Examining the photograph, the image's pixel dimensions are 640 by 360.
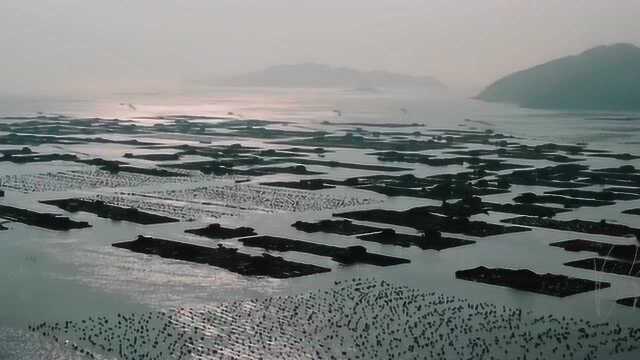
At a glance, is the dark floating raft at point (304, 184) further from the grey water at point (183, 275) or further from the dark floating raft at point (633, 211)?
the dark floating raft at point (633, 211)

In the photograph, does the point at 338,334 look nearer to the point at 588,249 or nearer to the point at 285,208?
the point at 588,249

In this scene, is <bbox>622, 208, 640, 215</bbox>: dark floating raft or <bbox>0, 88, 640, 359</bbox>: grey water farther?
<bbox>622, 208, 640, 215</bbox>: dark floating raft

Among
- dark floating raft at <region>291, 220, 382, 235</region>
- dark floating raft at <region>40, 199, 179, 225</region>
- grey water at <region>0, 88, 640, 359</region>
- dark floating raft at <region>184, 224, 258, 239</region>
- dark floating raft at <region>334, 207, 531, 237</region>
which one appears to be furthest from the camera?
dark floating raft at <region>40, 199, 179, 225</region>

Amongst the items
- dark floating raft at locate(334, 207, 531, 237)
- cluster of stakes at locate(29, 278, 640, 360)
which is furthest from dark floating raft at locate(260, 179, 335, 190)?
cluster of stakes at locate(29, 278, 640, 360)

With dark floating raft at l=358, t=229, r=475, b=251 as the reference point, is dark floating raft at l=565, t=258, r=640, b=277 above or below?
below

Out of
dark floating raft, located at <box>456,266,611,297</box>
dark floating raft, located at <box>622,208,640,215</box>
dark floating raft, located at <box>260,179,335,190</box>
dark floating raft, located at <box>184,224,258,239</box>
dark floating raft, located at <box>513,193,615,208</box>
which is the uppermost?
dark floating raft, located at <box>260,179,335,190</box>

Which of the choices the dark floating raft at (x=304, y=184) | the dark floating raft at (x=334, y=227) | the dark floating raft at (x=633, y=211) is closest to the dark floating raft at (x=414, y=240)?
the dark floating raft at (x=334, y=227)

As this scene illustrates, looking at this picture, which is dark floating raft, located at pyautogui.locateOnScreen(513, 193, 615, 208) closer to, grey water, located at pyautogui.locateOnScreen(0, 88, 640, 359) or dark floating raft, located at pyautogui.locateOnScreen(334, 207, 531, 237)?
grey water, located at pyautogui.locateOnScreen(0, 88, 640, 359)
